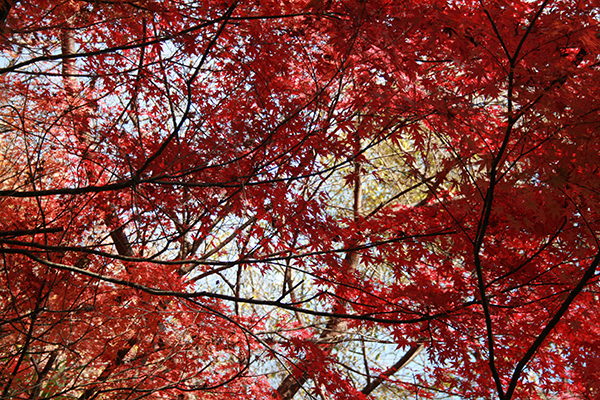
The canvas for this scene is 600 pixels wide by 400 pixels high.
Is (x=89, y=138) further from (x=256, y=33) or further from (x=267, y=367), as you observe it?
(x=267, y=367)

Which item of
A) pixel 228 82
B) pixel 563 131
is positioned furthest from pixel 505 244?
pixel 228 82

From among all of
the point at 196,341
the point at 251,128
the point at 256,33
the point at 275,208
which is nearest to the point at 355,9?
the point at 256,33

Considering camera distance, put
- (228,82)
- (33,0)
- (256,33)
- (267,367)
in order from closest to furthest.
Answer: (33,0) → (256,33) → (228,82) → (267,367)

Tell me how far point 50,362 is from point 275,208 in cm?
262

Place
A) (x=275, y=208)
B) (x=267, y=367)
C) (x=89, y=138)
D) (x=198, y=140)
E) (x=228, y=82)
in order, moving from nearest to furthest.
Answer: (x=275, y=208)
(x=198, y=140)
(x=228, y=82)
(x=89, y=138)
(x=267, y=367)

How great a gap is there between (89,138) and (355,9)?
3856mm

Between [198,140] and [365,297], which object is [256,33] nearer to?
[198,140]

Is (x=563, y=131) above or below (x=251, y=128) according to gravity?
below

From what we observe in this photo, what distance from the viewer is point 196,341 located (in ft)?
13.4

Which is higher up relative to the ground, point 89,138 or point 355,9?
point 89,138

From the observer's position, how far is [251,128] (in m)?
3.78

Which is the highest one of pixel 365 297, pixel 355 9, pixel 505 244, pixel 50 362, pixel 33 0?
pixel 33 0

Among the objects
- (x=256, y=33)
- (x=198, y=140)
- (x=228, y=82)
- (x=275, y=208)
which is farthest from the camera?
(x=228, y=82)

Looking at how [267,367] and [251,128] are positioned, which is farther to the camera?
[267,367]
